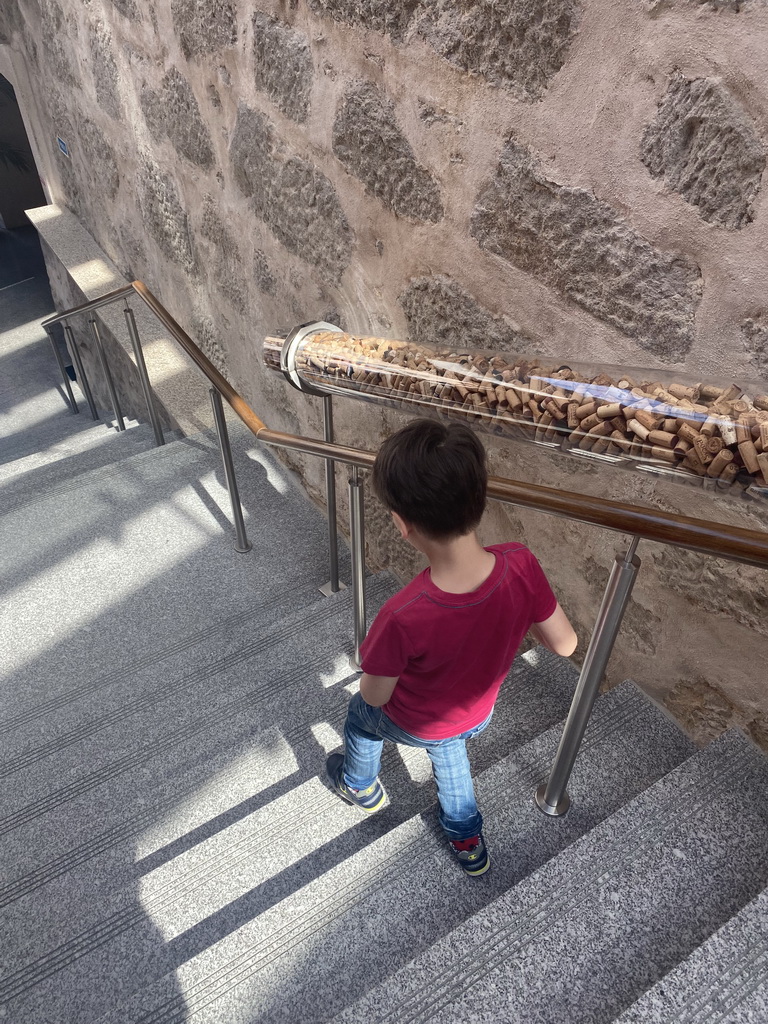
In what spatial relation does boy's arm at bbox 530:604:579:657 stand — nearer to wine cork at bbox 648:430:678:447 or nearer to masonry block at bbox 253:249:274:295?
wine cork at bbox 648:430:678:447

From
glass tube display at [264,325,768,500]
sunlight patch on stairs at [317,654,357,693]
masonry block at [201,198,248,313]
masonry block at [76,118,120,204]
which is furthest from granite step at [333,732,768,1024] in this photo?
masonry block at [76,118,120,204]

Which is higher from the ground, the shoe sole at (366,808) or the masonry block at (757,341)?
the masonry block at (757,341)

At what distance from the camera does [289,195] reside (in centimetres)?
219

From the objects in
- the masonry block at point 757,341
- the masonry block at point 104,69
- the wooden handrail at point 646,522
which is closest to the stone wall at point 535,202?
the masonry block at point 757,341

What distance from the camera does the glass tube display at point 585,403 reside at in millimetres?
937

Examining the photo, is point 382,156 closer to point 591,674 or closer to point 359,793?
point 591,674

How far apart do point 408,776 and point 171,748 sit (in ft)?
1.97

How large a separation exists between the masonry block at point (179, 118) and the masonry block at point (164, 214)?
0.23 meters

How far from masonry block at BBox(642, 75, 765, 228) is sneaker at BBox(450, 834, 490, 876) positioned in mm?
1113

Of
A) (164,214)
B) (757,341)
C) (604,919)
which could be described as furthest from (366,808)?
(164,214)

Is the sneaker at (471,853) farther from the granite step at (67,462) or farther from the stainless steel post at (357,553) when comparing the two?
the granite step at (67,462)

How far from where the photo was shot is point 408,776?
5.58 feet

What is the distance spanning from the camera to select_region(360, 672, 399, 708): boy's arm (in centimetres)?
122

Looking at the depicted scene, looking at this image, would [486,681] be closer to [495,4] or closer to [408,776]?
[408,776]
